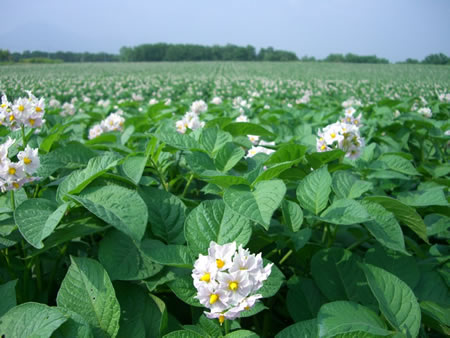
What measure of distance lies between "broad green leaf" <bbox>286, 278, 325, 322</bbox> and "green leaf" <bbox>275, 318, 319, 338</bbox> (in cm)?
20

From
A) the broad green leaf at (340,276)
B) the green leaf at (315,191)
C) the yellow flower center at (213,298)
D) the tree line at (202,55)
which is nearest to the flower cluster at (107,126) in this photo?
the green leaf at (315,191)

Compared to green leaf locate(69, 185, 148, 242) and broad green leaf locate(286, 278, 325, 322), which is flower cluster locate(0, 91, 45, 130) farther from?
broad green leaf locate(286, 278, 325, 322)

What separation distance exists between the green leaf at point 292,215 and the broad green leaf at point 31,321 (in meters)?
0.66

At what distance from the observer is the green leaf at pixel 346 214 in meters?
0.92

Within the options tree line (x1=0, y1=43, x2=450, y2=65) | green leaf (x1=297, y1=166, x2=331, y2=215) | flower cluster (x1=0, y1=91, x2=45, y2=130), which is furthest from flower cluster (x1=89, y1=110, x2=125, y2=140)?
tree line (x1=0, y1=43, x2=450, y2=65)

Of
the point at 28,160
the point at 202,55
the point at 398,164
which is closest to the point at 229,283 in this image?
the point at 28,160

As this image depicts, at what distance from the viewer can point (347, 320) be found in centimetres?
80

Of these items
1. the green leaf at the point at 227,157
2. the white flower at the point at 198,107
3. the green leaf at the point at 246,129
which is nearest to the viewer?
the green leaf at the point at 227,157

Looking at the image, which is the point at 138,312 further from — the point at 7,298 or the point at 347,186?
the point at 347,186

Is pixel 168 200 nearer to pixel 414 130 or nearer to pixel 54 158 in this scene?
pixel 54 158

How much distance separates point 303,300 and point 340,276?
151 mm

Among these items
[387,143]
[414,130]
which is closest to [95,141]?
[387,143]

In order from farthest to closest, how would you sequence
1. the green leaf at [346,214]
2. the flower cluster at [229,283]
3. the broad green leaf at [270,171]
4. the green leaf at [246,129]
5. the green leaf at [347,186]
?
the green leaf at [246,129], the green leaf at [347,186], the broad green leaf at [270,171], the green leaf at [346,214], the flower cluster at [229,283]

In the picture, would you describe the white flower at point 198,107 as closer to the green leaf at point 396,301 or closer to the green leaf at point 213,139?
the green leaf at point 213,139
